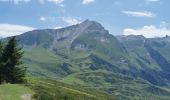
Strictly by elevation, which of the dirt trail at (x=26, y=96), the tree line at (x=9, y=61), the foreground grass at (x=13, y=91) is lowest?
the dirt trail at (x=26, y=96)

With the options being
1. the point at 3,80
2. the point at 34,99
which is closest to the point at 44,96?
the point at 34,99

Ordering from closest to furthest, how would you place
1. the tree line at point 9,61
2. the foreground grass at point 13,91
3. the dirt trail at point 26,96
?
the foreground grass at point 13,91, the dirt trail at point 26,96, the tree line at point 9,61

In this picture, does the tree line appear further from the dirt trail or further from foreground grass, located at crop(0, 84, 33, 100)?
the dirt trail

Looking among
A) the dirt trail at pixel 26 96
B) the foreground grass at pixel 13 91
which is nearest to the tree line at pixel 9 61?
the foreground grass at pixel 13 91

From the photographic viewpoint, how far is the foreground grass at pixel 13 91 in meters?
48.2

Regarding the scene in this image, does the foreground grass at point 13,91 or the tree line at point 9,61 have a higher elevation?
the tree line at point 9,61

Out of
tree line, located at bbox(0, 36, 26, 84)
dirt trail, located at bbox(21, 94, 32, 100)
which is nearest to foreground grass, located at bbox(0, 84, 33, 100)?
dirt trail, located at bbox(21, 94, 32, 100)

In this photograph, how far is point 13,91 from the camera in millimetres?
51250

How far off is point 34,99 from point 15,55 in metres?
13.8

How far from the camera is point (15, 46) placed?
63.6 metres

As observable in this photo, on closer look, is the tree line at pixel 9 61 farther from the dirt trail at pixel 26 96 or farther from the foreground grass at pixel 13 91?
the dirt trail at pixel 26 96

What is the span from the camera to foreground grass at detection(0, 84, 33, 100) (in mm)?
48237

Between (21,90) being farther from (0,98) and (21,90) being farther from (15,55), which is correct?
(15,55)

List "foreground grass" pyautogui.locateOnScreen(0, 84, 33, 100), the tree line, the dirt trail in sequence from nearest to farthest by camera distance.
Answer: "foreground grass" pyautogui.locateOnScreen(0, 84, 33, 100) → the dirt trail → the tree line
